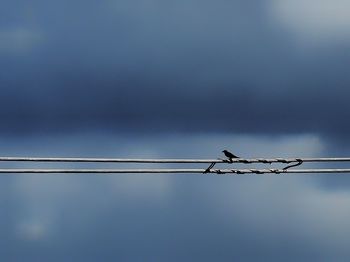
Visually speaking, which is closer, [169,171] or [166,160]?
[166,160]

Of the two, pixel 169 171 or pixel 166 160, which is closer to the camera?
pixel 166 160

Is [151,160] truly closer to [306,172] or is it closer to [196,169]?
[196,169]

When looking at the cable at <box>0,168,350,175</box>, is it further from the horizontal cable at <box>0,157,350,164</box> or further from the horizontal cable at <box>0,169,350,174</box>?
the horizontal cable at <box>0,157,350,164</box>

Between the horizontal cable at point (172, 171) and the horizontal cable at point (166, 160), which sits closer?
the horizontal cable at point (166, 160)

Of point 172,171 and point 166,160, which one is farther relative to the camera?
point 172,171

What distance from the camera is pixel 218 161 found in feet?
61.4

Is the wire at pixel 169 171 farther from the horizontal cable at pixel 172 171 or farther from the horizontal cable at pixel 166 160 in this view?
the horizontal cable at pixel 166 160

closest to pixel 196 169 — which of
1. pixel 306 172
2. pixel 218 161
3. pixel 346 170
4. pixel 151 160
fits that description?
pixel 218 161

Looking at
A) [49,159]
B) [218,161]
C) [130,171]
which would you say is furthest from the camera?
[218,161]

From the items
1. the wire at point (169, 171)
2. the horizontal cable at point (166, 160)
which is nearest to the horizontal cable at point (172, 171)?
the wire at point (169, 171)

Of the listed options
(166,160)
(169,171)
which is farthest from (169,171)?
(166,160)

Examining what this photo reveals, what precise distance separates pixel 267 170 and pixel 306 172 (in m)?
1.15

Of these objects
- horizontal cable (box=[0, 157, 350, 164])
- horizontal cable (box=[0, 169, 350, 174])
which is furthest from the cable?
horizontal cable (box=[0, 157, 350, 164])

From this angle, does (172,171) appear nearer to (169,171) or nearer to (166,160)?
(169,171)
